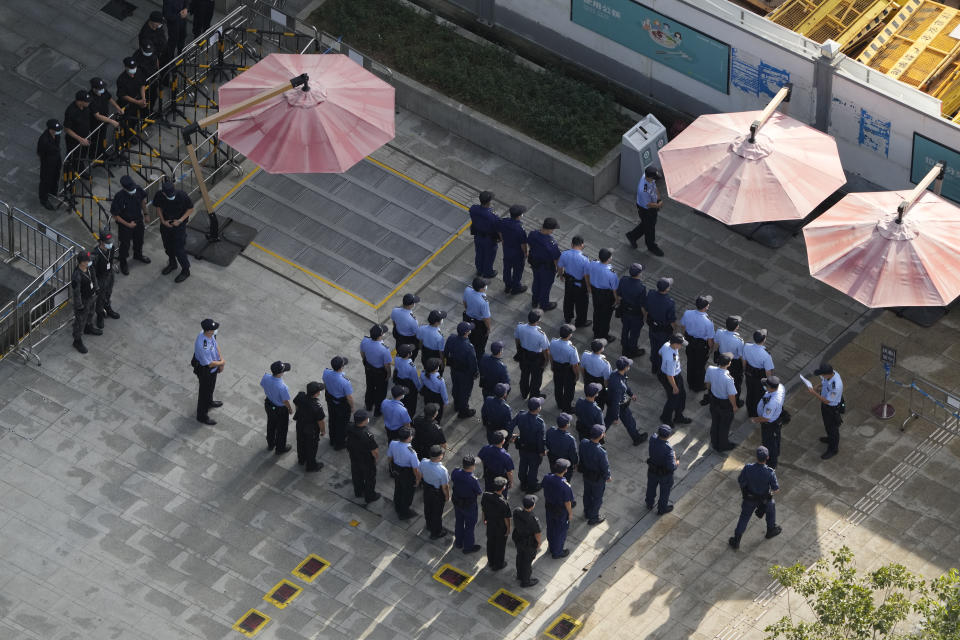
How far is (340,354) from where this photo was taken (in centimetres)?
3312

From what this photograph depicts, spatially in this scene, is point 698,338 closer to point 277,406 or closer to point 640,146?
point 640,146

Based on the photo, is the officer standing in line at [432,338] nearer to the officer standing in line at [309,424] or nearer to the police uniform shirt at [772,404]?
the officer standing in line at [309,424]

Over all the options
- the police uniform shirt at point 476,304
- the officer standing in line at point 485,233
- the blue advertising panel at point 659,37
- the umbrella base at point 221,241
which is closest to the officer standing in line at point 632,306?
the police uniform shirt at point 476,304

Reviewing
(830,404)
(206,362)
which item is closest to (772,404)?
(830,404)

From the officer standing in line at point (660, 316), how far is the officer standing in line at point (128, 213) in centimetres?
807

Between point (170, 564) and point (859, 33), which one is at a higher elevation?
point (859, 33)

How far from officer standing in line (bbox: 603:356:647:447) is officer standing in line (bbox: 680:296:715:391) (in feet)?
3.27

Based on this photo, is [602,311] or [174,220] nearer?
[602,311]

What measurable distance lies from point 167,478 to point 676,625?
7634 mm

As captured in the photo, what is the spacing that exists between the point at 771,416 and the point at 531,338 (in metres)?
3.72

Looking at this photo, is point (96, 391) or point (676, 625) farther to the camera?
point (96, 391)

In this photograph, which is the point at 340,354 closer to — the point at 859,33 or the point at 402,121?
the point at 402,121

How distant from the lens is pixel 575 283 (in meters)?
32.9

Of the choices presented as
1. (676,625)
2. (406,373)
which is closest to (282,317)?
(406,373)
